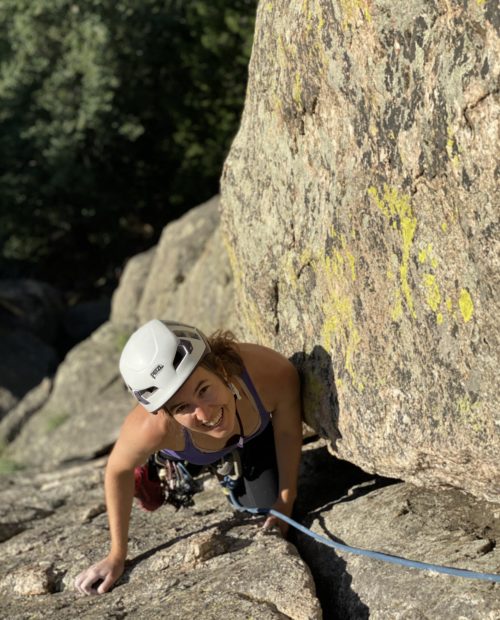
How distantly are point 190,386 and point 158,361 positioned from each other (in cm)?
21

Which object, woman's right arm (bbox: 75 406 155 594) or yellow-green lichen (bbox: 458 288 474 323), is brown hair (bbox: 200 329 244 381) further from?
yellow-green lichen (bbox: 458 288 474 323)

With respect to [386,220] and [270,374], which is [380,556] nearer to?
[270,374]

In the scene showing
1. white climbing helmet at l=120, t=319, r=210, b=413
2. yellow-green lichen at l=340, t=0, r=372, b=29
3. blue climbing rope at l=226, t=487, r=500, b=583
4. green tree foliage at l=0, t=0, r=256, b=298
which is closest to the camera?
yellow-green lichen at l=340, t=0, r=372, b=29

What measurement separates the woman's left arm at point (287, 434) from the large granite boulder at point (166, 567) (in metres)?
0.24

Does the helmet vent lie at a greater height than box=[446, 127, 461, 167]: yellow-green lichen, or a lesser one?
lesser

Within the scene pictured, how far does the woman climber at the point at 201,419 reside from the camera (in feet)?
14.6

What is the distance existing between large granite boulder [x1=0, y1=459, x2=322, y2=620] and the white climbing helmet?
881mm

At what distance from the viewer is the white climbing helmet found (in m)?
4.38

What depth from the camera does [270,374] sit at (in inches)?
196

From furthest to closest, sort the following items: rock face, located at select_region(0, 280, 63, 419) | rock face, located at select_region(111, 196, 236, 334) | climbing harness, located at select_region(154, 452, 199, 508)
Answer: rock face, located at select_region(0, 280, 63, 419)
rock face, located at select_region(111, 196, 236, 334)
climbing harness, located at select_region(154, 452, 199, 508)

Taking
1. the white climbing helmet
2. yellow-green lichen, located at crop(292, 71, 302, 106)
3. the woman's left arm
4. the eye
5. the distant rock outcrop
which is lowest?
the distant rock outcrop

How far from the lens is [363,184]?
4.04 m

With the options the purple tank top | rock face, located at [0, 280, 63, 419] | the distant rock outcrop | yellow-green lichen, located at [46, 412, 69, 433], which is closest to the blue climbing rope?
the purple tank top

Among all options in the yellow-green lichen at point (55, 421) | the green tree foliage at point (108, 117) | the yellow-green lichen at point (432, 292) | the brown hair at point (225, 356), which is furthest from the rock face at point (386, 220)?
the green tree foliage at point (108, 117)
